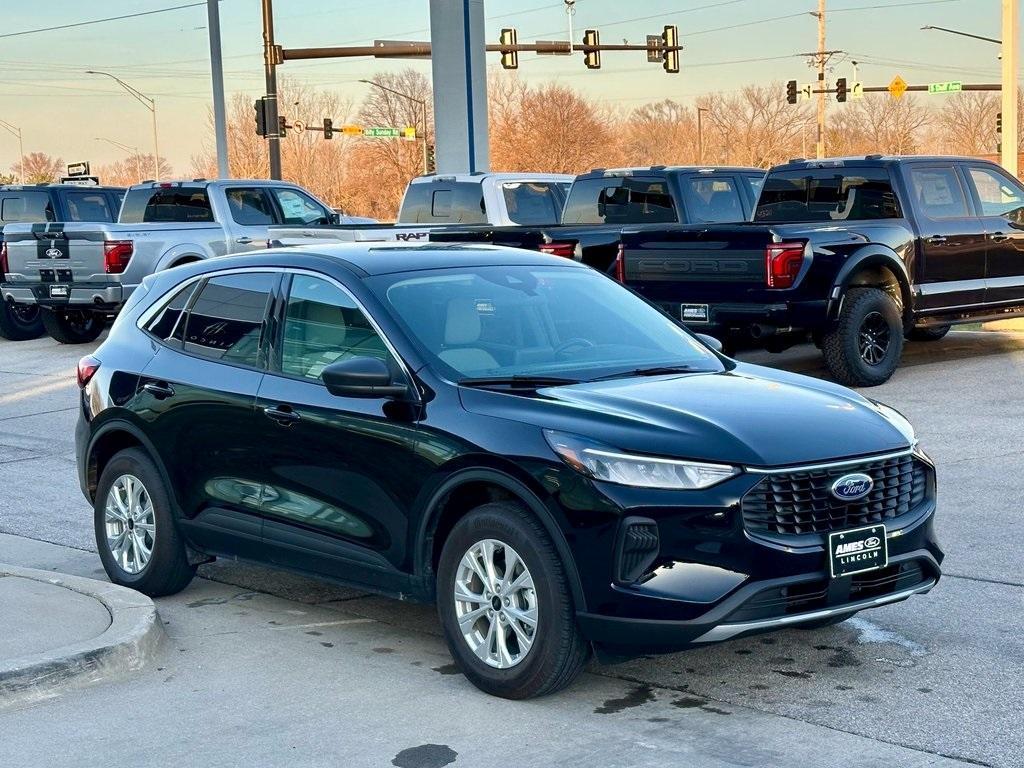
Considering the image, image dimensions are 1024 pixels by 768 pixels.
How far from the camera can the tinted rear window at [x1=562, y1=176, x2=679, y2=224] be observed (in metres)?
17.4

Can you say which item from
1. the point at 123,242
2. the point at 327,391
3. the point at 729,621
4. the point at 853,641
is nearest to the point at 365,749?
the point at 729,621

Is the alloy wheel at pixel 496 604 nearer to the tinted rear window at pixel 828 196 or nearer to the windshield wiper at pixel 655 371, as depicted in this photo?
the windshield wiper at pixel 655 371

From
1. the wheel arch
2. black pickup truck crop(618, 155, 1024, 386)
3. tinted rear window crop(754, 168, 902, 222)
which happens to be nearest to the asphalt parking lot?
the wheel arch

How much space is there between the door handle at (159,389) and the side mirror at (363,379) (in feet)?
4.94

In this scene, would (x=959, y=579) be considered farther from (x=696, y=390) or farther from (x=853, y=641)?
(x=696, y=390)

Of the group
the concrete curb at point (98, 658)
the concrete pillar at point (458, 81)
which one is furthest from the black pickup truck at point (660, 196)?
the concrete curb at point (98, 658)

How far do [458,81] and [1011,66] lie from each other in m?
8.66

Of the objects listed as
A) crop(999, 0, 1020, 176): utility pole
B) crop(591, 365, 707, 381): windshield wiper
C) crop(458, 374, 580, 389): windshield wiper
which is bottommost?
crop(591, 365, 707, 381): windshield wiper

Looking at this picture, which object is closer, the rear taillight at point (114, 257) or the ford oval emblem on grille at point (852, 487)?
the ford oval emblem on grille at point (852, 487)

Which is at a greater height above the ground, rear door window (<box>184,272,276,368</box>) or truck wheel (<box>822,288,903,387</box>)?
rear door window (<box>184,272,276,368</box>)

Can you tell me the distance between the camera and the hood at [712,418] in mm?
5391

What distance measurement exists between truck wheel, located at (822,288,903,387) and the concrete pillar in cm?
1172

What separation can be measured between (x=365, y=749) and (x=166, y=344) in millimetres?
3047

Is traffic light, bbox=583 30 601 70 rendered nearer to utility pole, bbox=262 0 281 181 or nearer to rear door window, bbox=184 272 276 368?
utility pole, bbox=262 0 281 181
